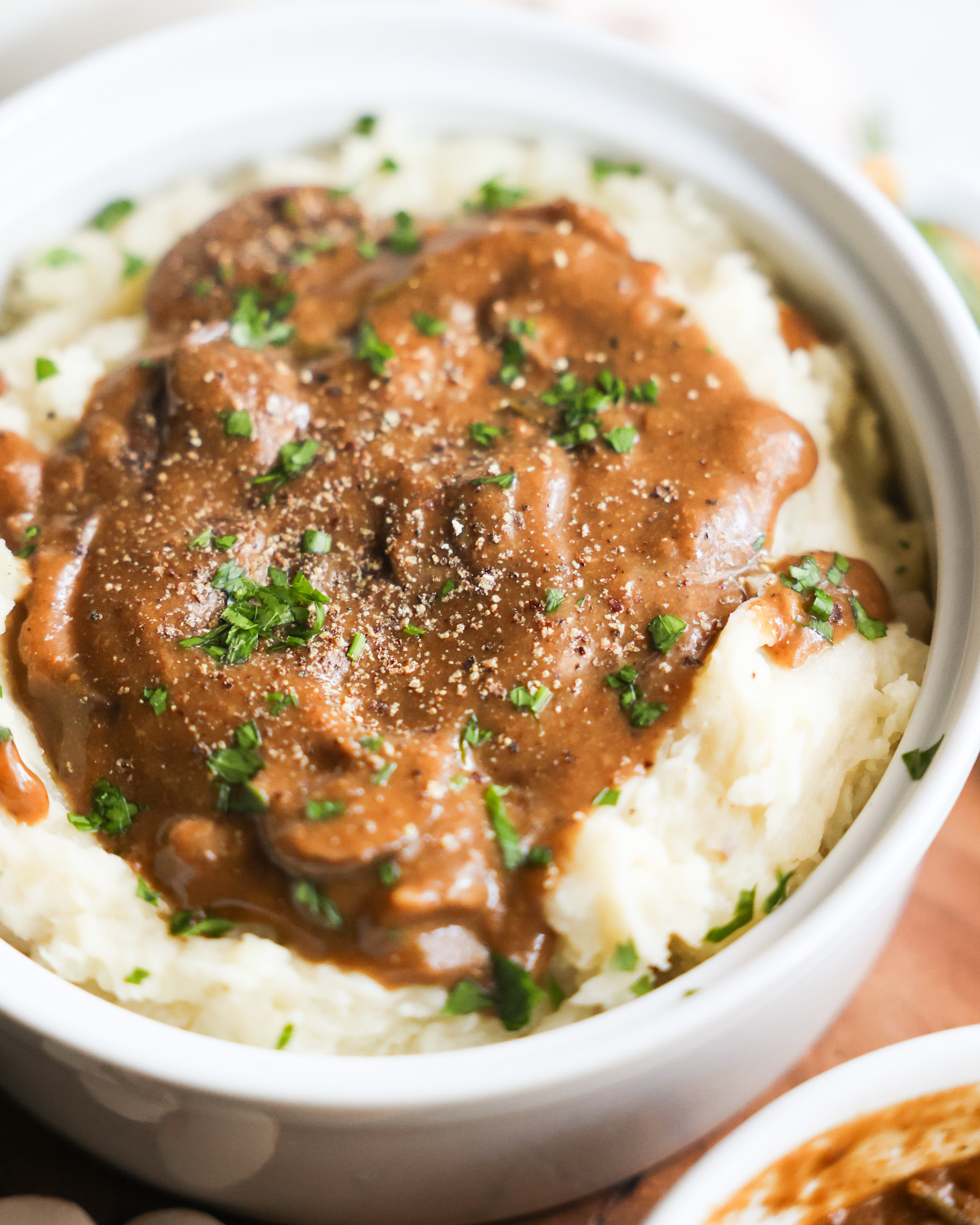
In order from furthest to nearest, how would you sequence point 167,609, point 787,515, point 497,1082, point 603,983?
point 787,515 → point 167,609 → point 603,983 → point 497,1082

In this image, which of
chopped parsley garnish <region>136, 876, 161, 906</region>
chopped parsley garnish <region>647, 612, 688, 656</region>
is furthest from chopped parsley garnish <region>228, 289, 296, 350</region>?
chopped parsley garnish <region>136, 876, 161, 906</region>

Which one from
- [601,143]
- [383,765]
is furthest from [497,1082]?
[601,143]

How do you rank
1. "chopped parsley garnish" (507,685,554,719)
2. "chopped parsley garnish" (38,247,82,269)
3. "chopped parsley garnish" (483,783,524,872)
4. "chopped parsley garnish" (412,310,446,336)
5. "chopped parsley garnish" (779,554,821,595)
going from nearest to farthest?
"chopped parsley garnish" (483,783,524,872) < "chopped parsley garnish" (507,685,554,719) < "chopped parsley garnish" (779,554,821,595) < "chopped parsley garnish" (412,310,446,336) < "chopped parsley garnish" (38,247,82,269)

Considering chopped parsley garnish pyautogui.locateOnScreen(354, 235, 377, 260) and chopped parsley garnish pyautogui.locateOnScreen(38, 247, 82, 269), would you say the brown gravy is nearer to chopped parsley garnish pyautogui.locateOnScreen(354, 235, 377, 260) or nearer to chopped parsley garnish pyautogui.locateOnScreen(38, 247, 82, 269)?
chopped parsley garnish pyautogui.locateOnScreen(354, 235, 377, 260)

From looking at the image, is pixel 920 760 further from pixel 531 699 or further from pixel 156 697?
pixel 156 697

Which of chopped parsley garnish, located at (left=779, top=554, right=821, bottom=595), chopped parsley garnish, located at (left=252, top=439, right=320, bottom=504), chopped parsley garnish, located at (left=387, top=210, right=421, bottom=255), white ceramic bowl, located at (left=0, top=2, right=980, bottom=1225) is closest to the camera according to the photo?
white ceramic bowl, located at (left=0, top=2, right=980, bottom=1225)

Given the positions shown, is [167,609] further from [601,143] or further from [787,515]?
[601,143]
